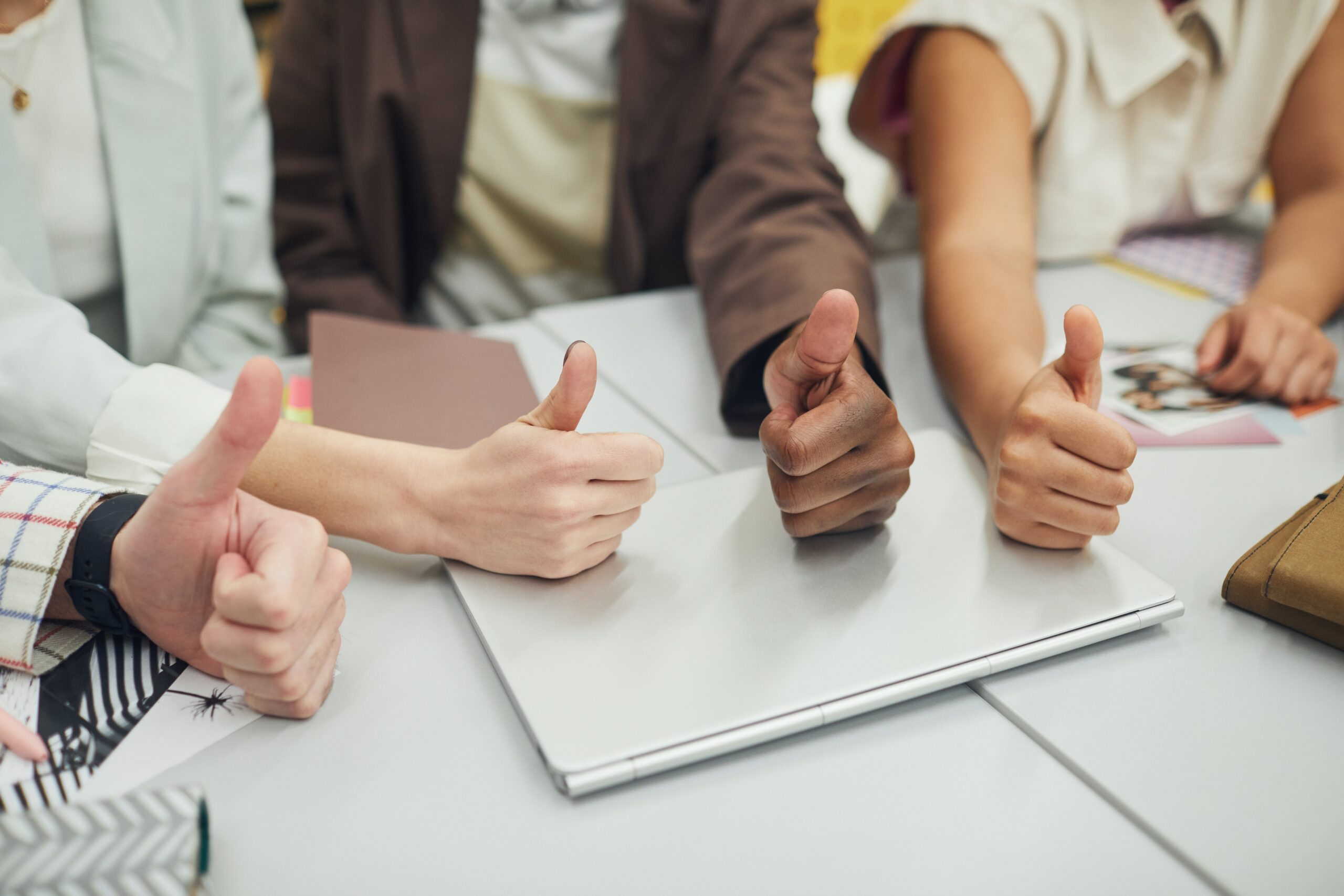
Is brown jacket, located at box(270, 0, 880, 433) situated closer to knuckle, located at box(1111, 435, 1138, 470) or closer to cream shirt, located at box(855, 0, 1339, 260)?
cream shirt, located at box(855, 0, 1339, 260)

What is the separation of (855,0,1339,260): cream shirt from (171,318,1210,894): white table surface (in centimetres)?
76

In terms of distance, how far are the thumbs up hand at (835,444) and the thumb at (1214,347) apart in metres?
0.40

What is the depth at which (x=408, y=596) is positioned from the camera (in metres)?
0.53

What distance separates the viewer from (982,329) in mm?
753

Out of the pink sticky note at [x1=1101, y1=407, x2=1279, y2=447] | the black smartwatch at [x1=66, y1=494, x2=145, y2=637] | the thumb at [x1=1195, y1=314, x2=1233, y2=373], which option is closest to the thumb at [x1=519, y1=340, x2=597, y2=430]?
the black smartwatch at [x1=66, y1=494, x2=145, y2=637]

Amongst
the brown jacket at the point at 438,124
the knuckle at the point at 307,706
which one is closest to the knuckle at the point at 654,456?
the knuckle at the point at 307,706

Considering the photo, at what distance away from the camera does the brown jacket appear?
102 cm

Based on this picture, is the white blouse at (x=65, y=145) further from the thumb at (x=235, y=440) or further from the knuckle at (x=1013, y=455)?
the knuckle at (x=1013, y=455)

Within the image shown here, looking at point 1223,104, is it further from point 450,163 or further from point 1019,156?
point 450,163

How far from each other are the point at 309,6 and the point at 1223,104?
1045 millimetres

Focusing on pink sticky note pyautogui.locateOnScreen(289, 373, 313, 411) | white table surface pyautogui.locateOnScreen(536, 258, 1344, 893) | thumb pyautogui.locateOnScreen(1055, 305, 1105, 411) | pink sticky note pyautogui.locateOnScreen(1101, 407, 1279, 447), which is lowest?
pink sticky note pyautogui.locateOnScreen(289, 373, 313, 411)

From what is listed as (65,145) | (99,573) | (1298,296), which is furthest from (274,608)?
(1298,296)

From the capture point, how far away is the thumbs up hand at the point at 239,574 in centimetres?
40

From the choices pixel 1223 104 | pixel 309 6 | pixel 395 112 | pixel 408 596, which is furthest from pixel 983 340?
pixel 309 6
